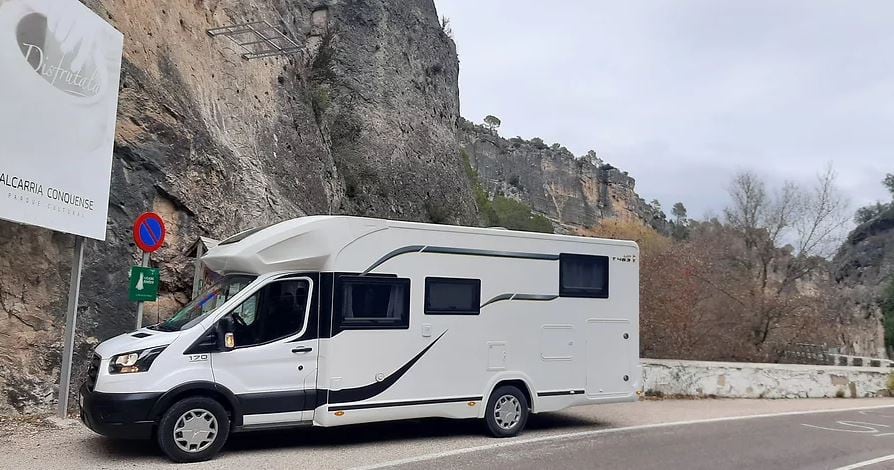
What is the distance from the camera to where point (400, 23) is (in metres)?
31.6

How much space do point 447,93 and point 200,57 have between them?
20.4 meters

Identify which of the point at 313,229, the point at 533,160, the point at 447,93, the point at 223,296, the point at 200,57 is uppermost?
the point at 533,160

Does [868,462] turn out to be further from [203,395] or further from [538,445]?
[203,395]

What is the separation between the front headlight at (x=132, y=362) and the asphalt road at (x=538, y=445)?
97 cm

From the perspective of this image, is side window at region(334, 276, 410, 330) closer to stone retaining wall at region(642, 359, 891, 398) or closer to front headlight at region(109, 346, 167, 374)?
front headlight at region(109, 346, 167, 374)

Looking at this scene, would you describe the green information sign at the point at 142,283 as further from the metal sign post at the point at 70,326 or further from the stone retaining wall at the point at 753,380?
the stone retaining wall at the point at 753,380

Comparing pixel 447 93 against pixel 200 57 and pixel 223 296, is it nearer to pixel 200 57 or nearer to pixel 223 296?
pixel 200 57

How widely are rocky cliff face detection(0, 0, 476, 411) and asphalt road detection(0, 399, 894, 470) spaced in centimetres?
217

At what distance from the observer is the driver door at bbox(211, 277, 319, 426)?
7.73m

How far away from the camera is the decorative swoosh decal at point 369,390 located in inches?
325

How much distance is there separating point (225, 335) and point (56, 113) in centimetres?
431

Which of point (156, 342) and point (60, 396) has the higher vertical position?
point (156, 342)

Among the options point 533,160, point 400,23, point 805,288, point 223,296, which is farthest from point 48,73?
point 533,160

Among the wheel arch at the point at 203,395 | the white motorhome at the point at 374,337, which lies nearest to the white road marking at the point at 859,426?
the white motorhome at the point at 374,337
